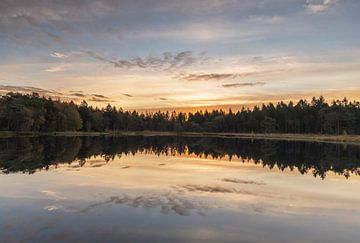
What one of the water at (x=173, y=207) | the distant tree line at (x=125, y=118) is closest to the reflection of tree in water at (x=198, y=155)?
the water at (x=173, y=207)

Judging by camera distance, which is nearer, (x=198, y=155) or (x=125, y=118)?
(x=198, y=155)

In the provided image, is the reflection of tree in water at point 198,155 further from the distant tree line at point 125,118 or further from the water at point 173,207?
the distant tree line at point 125,118

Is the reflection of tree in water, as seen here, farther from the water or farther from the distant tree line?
the distant tree line

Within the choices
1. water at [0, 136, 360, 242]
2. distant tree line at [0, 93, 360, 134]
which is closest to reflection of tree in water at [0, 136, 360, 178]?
water at [0, 136, 360, 242]

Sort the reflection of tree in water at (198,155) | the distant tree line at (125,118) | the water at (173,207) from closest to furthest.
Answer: the water at (173,207), the reflection of tree in water at (198,155), the distant tree line at (125,118)

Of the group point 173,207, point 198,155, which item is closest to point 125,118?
point 198,155

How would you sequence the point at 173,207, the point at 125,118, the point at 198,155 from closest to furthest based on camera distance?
1. the point at 173,207
2. the point at 198,155
3. the point at 125,118

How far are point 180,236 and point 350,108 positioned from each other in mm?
144543

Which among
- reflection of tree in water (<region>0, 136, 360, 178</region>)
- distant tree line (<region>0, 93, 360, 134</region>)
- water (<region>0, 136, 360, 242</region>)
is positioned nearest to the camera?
water (<region>0, 136, 360, 242</region>)

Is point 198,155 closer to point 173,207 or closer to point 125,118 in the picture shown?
point 173,207

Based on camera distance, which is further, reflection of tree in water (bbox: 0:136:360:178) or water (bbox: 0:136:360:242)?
reflection of tree in water (bbox: 0:136:360:178)

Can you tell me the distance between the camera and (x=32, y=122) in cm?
10612

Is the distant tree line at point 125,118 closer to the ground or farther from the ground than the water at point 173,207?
farther from the ground

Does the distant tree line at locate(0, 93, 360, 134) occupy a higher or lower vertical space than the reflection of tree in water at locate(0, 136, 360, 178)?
higher
